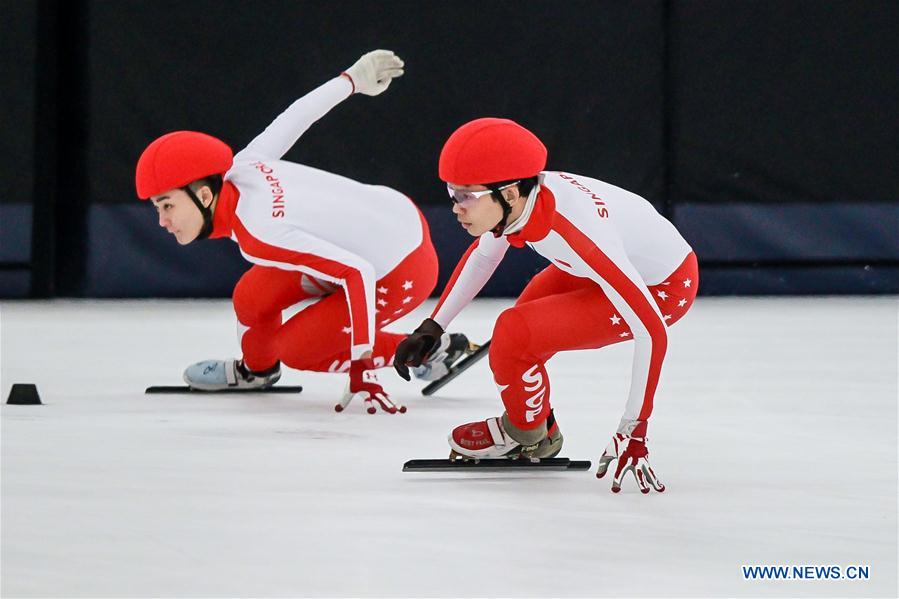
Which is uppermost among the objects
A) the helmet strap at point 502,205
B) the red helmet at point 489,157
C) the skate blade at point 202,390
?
the red helmet at point 489,157

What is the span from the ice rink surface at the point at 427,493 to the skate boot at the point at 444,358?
85 mm

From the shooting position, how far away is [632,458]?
2648mm

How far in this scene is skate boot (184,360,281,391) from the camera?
13.8 ft

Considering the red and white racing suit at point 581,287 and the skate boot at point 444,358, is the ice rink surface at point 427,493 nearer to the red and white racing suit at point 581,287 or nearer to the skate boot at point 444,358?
the skate boot at point 444,358

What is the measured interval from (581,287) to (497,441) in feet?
1.41

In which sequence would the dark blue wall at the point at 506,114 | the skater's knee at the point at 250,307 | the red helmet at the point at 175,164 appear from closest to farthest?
the red helmet at the point at 175,164 < the skater's knee at the point at 250,307 < the dark blue wall at the point at 506,114

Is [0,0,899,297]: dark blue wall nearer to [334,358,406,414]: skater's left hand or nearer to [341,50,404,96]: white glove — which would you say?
[341,50,404,96]: white glove

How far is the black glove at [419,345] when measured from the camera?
3118mm

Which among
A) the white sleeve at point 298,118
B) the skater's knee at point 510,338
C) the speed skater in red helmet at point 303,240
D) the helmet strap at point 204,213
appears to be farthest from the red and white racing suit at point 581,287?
the white sleeve at point 298,118

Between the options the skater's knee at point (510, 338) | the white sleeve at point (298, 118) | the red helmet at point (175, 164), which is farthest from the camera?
the white sleeve at point (298, 118)

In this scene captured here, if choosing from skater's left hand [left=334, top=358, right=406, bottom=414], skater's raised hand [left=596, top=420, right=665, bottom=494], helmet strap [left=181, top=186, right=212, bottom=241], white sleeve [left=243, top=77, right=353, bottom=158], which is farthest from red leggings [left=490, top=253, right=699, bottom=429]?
white sleeve [left=243, top=77, right=353, bottom=158]

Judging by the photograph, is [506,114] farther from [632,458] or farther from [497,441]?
[632,458]

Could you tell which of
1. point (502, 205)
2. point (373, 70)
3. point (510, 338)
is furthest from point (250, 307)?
point (502, 205)

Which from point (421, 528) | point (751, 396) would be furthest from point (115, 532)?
point (751, 396)
